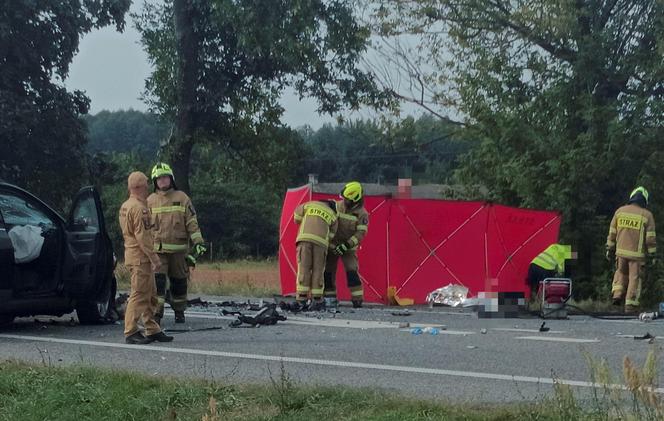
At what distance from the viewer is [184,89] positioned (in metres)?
24.7

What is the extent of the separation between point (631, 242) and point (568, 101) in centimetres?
500

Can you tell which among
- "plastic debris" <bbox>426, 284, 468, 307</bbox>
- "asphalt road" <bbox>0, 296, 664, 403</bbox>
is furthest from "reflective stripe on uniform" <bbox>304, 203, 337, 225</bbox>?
"asphalt road" <bbox>0, 296, 664, 403</bbox>

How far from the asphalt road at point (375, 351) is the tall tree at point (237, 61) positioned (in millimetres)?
11308

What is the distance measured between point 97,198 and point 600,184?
34.5ft

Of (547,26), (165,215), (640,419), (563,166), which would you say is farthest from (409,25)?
(640,419)

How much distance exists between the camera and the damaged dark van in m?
10.8

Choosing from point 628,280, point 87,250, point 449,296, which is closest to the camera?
point 87,250

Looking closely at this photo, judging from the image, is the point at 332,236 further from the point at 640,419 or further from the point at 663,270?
the point at 640,419

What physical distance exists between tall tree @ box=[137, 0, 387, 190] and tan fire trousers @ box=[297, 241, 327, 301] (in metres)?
9.18

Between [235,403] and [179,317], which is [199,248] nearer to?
[179,317]

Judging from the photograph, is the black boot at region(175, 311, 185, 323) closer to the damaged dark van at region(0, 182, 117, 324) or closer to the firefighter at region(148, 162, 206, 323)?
the firefighter at region(148, 162, 206, 323)

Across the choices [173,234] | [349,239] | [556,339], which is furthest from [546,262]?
[173,234]

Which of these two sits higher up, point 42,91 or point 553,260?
point 42,91

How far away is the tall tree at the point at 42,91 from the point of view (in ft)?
79.7
